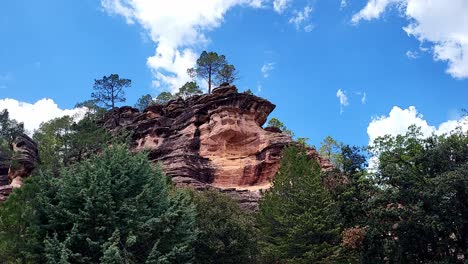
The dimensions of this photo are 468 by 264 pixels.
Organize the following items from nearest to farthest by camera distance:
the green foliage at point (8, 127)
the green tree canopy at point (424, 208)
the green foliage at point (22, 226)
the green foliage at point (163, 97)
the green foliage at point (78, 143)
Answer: the green foliage at point (22, 226), the green tree canopy at point (424, 208), the green foliage at point (78, 143), the green foliage at point (8, 127), the green foliage at point (163, 97)

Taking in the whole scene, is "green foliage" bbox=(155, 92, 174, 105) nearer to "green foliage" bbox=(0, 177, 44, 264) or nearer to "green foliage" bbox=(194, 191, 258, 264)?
"green foliage" bbox=(194, 191, 258, 264)

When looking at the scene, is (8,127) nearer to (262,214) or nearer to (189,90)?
(189,90)

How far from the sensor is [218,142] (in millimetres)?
48062

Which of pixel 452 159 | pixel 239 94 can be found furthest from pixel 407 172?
pixel 239 94

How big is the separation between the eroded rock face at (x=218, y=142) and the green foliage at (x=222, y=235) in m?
13.0

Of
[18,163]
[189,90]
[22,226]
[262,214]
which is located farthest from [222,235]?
[189,90]

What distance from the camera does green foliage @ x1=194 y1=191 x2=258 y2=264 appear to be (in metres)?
23.8

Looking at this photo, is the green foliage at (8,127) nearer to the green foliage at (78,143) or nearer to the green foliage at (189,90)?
the green foliage at (78,143)

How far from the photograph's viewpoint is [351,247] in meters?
25.0

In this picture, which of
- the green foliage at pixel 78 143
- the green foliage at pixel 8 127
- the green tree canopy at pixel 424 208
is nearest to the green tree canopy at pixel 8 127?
the green foliage at pixel 8 127

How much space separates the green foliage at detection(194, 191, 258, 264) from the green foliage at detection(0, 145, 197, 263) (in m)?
5.25

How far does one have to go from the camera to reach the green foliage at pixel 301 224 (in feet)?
80.0

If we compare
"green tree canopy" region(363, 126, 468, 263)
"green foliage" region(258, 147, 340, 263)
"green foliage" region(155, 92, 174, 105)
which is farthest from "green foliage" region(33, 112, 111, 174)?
"green foliage" region(155, 92, 174, 105)

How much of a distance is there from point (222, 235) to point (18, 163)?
2771cm
